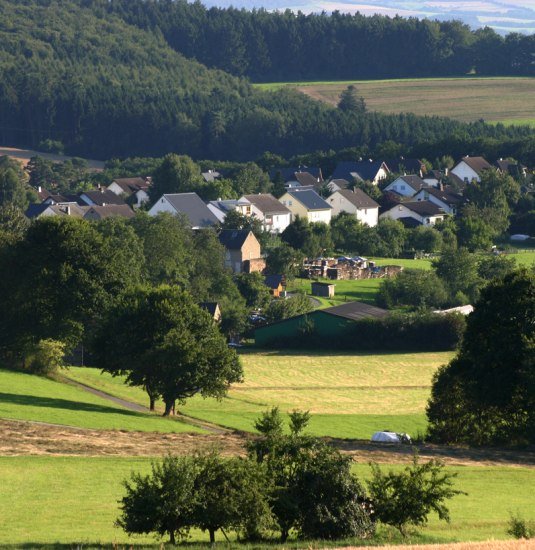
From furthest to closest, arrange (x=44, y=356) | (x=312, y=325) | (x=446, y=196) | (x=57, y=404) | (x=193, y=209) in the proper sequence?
Answer: 1. (x=446, y=196)
2. (x=193, y=209)
3. (x=312, y=325)
4. (x=44, y=356)
5. (x=57, y=404)

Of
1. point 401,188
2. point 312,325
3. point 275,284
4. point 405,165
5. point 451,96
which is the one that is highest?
point 451,96

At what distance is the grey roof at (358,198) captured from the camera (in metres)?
103

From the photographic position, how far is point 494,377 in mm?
38156

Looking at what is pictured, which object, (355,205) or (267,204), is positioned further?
(355,205)

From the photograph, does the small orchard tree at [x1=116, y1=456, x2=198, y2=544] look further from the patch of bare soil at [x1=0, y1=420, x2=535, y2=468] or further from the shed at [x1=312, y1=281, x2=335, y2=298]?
the shed at [x1=312, y1=281, x2=335, y2=298]

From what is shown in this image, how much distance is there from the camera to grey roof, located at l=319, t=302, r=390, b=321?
207 feet

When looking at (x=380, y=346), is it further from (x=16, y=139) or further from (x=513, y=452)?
(x=16, y=139)

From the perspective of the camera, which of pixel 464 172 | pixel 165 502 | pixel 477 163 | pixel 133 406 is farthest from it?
pixel 464 172

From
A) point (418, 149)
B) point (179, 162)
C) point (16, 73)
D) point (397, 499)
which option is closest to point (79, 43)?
point (16, 73)

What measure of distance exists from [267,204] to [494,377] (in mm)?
60541

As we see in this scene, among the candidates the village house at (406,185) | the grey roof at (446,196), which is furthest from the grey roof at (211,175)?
the grey roof at (446,196)

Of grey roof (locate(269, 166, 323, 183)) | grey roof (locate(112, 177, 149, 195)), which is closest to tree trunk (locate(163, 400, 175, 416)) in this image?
grey roof (locate(112, 177, 149, 195))

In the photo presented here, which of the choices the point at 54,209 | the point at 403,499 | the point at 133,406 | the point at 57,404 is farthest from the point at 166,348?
the point at 54,209

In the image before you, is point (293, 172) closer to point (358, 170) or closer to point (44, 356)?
point (358, 170)
